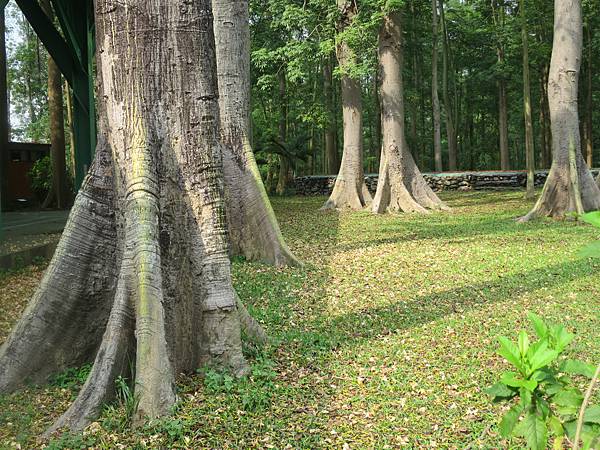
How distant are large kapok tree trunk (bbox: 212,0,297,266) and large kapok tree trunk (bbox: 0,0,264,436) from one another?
4.50 meters

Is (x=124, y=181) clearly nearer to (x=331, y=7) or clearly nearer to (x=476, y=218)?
(x=476, y=218)

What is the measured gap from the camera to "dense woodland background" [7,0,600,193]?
18172mm

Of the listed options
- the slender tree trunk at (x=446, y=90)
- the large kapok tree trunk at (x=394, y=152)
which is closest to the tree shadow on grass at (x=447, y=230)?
the large kapok tree trunk at (x=394, y=152)

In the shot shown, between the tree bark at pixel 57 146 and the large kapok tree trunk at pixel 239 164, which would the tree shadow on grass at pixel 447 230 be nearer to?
the large kapok tree trunk at pixel 239 164

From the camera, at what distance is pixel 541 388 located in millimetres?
1734

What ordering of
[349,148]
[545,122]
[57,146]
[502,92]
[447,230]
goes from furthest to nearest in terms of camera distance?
[502,92]
[545,122]
[349,148]
[57,146]
[447,230]

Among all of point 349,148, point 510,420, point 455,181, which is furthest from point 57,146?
point 510,420

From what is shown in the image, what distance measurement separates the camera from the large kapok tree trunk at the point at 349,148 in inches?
733

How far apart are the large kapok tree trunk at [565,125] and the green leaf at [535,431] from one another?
12487mm

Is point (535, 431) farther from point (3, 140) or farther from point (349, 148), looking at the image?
point (3, 140)

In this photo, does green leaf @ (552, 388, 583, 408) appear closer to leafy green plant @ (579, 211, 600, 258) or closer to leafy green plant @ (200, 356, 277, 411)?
leafy green plant @ (579, 211, 600, 258)

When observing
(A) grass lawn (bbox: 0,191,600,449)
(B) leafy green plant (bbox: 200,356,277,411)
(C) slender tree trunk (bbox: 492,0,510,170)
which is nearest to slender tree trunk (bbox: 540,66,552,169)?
(C) slender tree trunk (bbox: 492,0,510,170)

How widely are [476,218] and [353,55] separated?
599 cm

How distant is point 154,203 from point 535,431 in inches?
116
